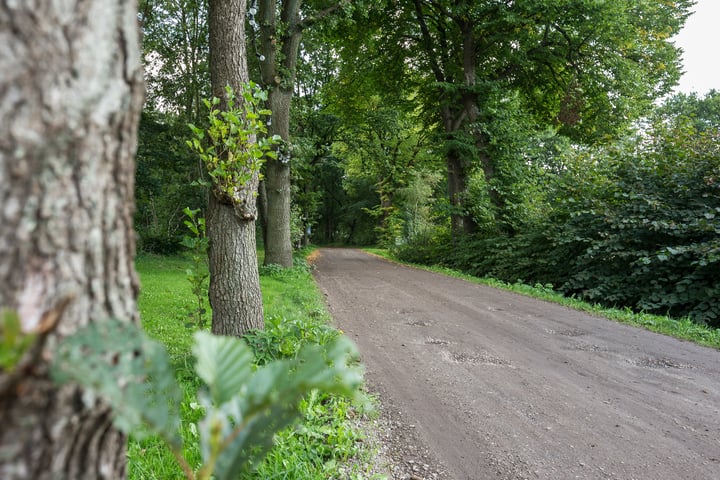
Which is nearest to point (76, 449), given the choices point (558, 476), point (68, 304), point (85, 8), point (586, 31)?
point (68, 304)

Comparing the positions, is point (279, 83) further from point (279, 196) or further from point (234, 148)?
point (234, 148)

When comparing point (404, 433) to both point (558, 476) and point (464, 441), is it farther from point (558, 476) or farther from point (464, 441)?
point (558, 476)

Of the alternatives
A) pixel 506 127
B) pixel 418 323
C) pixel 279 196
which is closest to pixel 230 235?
pixel 418 323

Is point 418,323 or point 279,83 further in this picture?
point 279,83

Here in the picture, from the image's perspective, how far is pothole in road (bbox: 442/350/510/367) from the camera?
4.76 meters

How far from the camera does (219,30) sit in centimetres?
444

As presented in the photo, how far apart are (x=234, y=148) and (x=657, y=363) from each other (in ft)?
17.1

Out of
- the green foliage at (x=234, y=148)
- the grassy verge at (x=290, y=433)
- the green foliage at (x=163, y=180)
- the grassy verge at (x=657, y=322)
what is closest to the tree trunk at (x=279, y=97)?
the green foliage at (x=163, y=180)

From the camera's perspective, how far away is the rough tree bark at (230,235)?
4.25m

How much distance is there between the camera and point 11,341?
0.49 metres

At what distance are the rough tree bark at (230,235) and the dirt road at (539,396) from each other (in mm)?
1529

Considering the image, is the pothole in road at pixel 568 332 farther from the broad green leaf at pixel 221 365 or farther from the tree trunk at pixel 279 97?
the tree trunk at pixel 279 97

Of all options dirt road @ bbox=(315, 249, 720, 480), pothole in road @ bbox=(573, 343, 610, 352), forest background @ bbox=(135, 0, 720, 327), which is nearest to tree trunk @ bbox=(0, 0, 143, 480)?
dirt road @ bbox=(315, 249, 720, 480)

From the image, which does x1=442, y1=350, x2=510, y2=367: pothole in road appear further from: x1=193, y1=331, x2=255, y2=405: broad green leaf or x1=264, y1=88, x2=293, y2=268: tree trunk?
x1=264, y1=88, x2=293, y2=268: tree trunk
